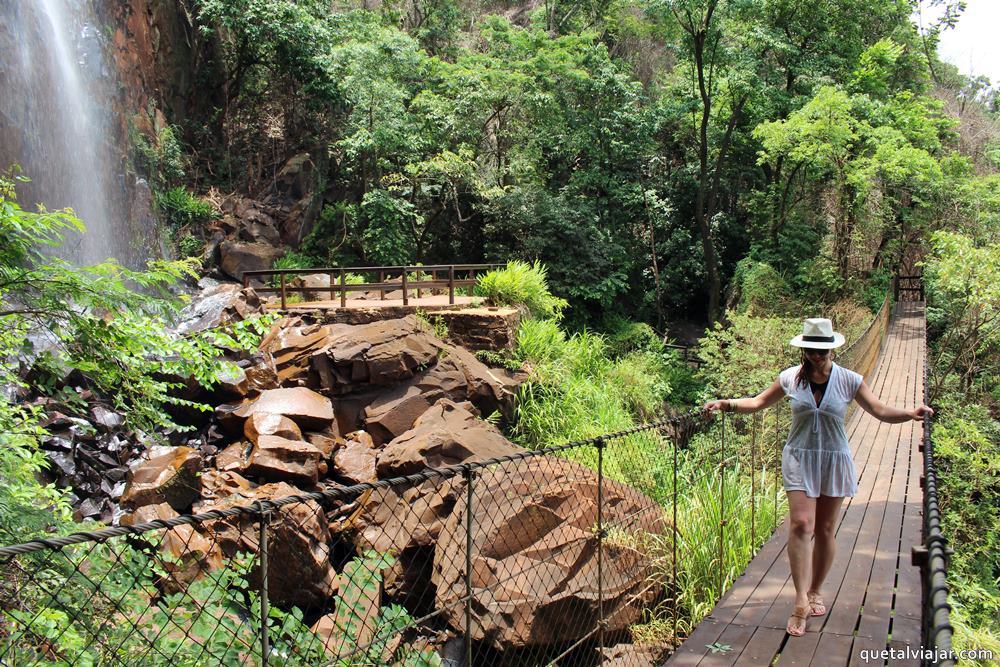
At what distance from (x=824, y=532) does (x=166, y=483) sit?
740 cm

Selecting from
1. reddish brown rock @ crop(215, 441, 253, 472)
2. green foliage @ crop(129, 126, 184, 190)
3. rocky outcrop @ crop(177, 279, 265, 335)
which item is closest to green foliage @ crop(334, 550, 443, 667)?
reddish brown rock @ crop(215, 441, 253, 472)

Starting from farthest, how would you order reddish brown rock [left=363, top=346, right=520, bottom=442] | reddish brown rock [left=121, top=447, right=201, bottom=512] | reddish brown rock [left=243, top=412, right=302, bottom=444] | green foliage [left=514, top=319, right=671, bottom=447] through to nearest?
green foliage [left=514, top=319, right=671, bottom=447] < reddish brown rock [left=363, top=346, right=520, bottom=442] < reddish brown rock [left=243, top=412, right=302, bottom=444] < reddish brown rock [left=121, top=447, right=201, bottom=512]

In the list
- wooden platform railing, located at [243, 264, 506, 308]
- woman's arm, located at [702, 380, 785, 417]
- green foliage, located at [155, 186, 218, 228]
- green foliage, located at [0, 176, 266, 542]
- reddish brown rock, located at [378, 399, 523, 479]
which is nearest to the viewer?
woman's arm, located at [702, 380, 785, 417]

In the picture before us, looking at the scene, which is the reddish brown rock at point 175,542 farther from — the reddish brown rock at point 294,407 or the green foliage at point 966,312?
the green foliage at point 966,312

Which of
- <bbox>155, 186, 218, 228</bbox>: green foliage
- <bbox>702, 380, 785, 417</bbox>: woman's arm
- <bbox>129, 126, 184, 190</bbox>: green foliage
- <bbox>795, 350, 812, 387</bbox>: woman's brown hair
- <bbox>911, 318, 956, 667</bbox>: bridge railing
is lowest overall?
<bbox>911, 318, 956, 667</bbox>: bridge railing

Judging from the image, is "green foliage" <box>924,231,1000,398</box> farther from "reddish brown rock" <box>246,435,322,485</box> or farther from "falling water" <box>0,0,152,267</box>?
"falling water" <box>0,0,152,267</box>

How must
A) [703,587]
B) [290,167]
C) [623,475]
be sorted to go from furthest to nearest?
[290,167] < [623,475] < [703,587]

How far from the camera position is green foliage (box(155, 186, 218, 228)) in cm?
1708

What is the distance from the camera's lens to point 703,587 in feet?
19.2

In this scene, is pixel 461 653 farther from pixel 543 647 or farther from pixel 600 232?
pixel 600 232

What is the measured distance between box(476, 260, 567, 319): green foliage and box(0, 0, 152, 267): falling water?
7911 mm

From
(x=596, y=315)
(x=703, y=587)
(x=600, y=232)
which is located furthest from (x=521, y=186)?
(x=703, y=587)

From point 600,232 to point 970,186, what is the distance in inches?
377

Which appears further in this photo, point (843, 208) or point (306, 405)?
point (843, 208)
